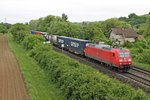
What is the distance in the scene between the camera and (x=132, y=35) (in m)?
99.6

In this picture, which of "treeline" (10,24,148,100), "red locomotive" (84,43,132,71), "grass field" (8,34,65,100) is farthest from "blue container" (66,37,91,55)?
"treeline" (10,24,148,100)

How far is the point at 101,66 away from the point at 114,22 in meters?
77.6

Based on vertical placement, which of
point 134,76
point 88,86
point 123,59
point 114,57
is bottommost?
point 134,76

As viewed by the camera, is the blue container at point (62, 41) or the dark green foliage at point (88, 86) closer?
the dark green foliage at point (88, 86)

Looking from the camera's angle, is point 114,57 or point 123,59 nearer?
point 123,59

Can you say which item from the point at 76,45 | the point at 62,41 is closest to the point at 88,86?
the point at 76,45

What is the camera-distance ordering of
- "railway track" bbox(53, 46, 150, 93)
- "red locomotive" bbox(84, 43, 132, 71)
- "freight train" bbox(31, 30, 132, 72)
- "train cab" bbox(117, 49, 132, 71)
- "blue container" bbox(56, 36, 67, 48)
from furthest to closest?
"blue container" bbox(56, 36, 67, 48), "freight train" bbox(31, 30, 132, 72), "red locomotive" bbox(84, 43, 132, 71), "train cab" bbox(117, 49, 132, 71), "railway track" bbox(53, 46, 150, 93)

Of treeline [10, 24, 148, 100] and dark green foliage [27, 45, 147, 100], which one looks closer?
treeline [10, 24, 148, 100]

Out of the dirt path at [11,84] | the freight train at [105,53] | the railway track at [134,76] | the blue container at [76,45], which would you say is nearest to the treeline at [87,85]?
the dirt path at [11,84]

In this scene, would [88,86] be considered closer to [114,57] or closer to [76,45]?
[114,57]

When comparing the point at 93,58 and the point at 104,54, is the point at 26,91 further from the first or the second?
the point at 93,58

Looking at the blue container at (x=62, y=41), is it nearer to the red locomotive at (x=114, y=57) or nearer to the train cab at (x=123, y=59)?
the red locomotive at (x=114, y=57)

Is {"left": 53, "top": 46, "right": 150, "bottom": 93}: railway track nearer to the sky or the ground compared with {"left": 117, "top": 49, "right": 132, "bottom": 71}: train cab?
nearer to the ground

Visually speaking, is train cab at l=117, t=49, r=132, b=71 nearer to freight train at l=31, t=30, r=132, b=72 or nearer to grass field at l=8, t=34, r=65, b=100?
freight train at l=31, t=30, r=132, b=72
